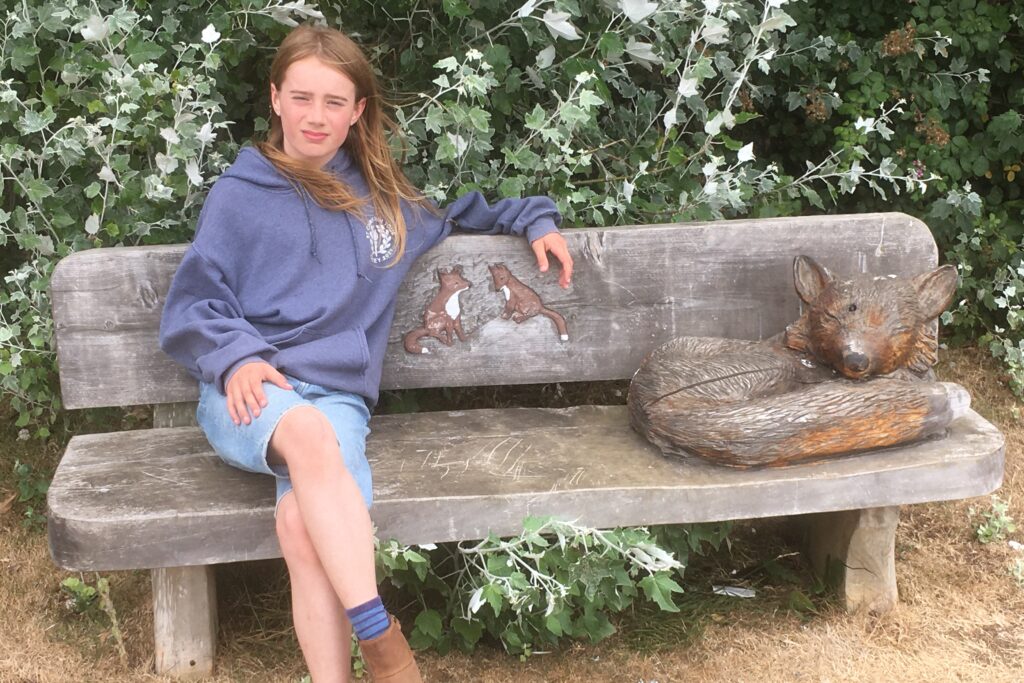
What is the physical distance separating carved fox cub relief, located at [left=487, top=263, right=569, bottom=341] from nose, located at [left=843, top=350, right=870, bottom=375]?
839 mm

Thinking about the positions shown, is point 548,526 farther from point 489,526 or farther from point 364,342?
point 364,342

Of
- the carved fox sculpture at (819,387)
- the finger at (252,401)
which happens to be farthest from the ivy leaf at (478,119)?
the finger at (252,401)

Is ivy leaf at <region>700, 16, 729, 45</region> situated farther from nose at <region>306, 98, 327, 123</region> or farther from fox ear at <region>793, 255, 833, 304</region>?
nose at <region>306, 98, 327, 123</region>

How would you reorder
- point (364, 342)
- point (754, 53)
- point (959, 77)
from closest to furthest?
point (364, 342)
point (754, 53)
point (959, 77)

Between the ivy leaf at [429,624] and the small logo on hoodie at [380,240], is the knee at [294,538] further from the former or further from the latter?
the small logo on hoodie at [380,240]

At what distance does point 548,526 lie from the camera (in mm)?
2678

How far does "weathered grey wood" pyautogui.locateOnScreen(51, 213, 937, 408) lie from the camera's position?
3293 mm

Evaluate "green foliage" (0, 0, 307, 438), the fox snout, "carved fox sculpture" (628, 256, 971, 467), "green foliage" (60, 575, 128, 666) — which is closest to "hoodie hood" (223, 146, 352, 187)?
"green foliage" (0, 0, 307, 438)

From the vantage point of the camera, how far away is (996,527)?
3.62 meters

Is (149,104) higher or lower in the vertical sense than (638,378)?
higher

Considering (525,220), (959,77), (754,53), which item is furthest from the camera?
(959,77)

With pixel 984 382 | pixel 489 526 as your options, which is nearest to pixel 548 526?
pixel 489 526

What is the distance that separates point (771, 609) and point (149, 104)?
7.73 feet

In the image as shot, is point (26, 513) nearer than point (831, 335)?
No
